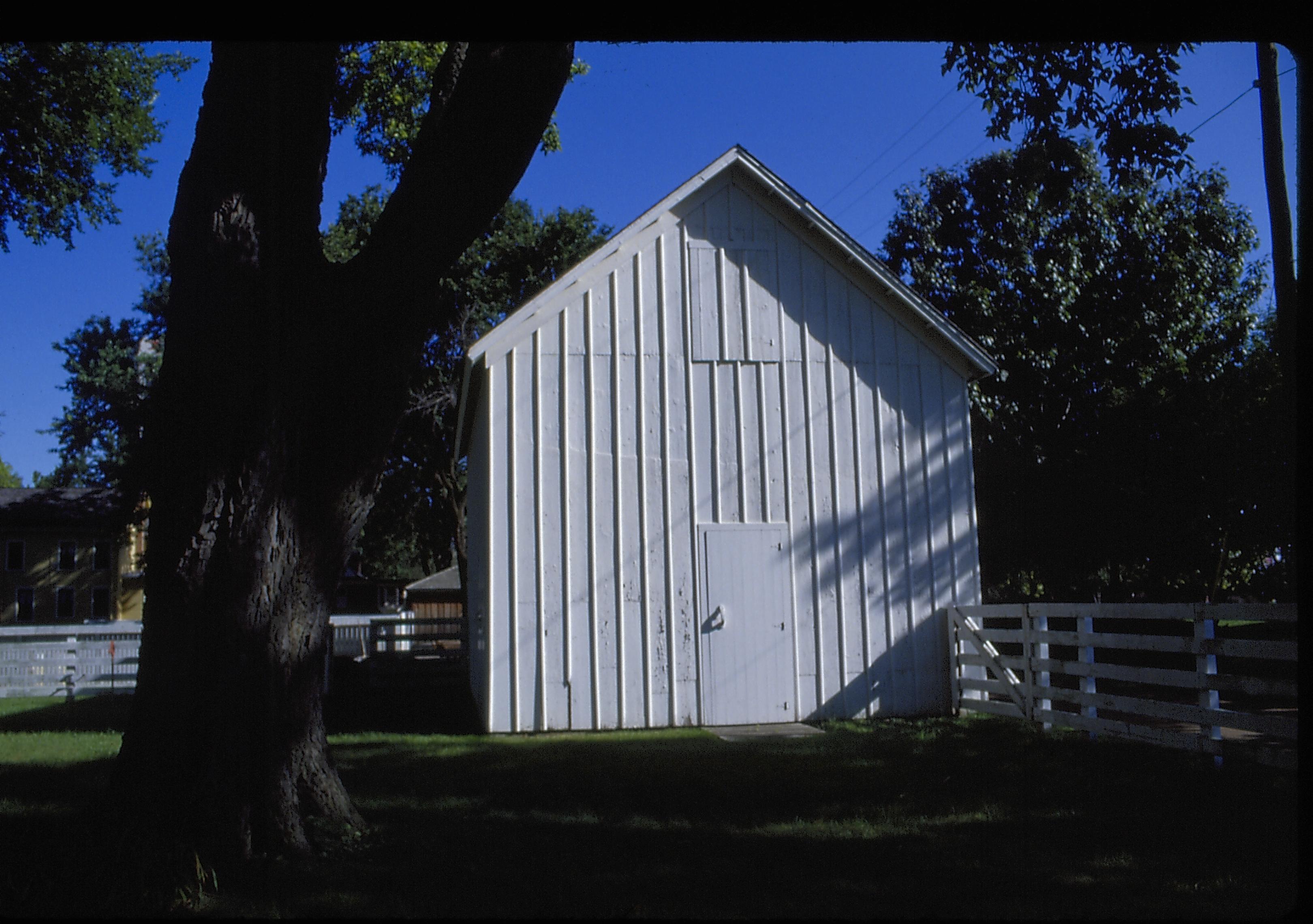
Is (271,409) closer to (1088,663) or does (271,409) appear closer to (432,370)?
(1088,663)

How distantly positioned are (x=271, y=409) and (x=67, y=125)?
46.7 feet

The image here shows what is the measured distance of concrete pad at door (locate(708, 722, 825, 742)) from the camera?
34.1 ft

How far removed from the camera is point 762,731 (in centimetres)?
1099

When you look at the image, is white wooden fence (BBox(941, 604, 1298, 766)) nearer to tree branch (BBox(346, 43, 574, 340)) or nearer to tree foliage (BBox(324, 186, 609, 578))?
tree branch (BBox(346, 43, 574, 340))

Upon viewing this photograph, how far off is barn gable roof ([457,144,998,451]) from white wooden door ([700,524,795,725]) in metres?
3.24

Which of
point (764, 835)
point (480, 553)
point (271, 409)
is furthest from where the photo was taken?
point (480, 553)

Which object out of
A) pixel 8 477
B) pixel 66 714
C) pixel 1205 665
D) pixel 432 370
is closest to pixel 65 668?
pixel 66 714

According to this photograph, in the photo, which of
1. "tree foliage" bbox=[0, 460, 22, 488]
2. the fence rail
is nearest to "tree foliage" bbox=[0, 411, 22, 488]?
"tree foliage" bbox=[0, 460, 22, 488]

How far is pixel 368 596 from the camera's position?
170 ft

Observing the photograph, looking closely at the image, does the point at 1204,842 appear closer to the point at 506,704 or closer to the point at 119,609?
the point at 506,704

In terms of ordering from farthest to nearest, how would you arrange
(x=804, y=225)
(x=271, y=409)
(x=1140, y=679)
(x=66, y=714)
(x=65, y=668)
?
(x=65, y=668) → (x=66, y=714) → (x=804, y=225) → (x=1140, y=679) → (x=271, y=409)

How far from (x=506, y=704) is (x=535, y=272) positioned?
62.0 ft

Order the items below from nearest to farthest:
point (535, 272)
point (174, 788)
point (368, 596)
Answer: point (174, 788) < point (535, 272) < point (368, 596)

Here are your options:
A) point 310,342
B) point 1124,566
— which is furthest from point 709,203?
point 1124,566
